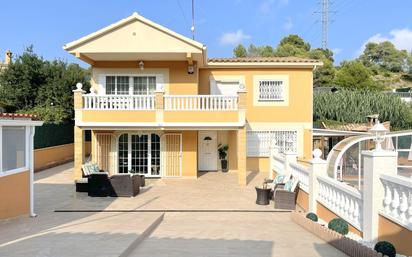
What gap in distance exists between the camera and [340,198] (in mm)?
7973

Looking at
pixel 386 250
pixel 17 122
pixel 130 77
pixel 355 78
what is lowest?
pixel 386 250

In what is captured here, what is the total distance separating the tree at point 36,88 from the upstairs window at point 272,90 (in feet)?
46.7

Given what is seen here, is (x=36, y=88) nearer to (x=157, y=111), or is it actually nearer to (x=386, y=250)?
(x=157, y=111)

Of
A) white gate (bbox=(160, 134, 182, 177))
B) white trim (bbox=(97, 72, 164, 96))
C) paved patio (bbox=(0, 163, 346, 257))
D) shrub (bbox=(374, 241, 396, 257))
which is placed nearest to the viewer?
shrub (bbox=(374, 241, 396, 257))

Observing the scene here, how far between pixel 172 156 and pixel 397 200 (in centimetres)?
1373

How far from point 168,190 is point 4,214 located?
21.9 feet

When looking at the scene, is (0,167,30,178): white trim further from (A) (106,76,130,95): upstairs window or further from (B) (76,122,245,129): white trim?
(A) (106,76,130,95): upstairs window

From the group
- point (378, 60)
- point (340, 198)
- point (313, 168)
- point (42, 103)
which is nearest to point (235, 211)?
point (313, 168)

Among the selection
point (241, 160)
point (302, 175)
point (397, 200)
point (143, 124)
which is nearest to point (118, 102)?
point (143, 124)

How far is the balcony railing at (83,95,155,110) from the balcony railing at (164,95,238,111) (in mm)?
808

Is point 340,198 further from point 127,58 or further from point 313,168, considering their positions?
point 127,58

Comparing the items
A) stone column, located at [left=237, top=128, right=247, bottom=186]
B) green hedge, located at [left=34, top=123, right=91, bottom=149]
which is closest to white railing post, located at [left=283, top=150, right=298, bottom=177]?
stone column, located at [left=237, top=128, right=247, bottom=186]

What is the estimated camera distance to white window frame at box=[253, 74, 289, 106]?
20547mm

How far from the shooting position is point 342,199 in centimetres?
785
